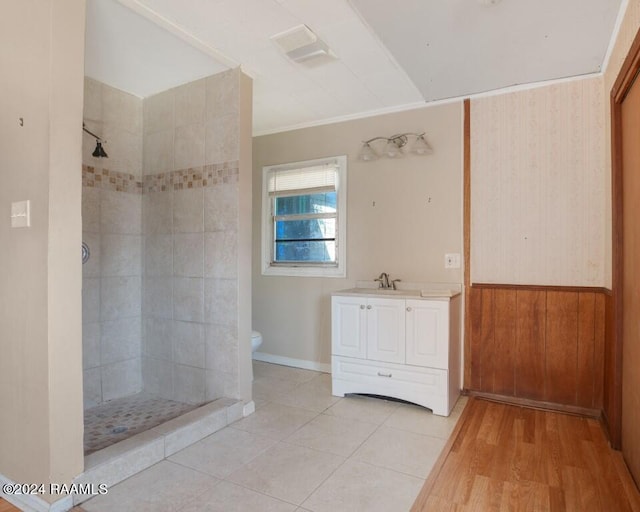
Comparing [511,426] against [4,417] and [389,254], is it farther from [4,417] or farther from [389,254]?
[4,417]

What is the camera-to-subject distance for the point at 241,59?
2.57 meters

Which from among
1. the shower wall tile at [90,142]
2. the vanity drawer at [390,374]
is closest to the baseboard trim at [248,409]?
the vanity drawer at [390,374]

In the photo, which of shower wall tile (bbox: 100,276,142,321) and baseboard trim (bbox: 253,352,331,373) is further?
baseboard trim (bbox: 253,352,331,373)

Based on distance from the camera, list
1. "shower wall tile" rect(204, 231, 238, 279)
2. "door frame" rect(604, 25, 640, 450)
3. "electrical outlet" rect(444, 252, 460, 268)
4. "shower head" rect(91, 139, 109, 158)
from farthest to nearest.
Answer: "electrical outlet" rect(444, 252, 460, 268) < "shower head" rect(91, 139, 109, 158) < "shower wall tile" rect(204, 231, 238, 279) < "door frame" rect(604, 25, 640, 450)

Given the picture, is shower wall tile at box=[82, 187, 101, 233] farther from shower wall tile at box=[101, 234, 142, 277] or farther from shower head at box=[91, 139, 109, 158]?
shower head at box=[91, 139, 109, 158]

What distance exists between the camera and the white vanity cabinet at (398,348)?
2.69 metres

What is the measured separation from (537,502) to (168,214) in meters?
2.83

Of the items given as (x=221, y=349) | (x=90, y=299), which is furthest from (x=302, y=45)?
(x=90, y=299)

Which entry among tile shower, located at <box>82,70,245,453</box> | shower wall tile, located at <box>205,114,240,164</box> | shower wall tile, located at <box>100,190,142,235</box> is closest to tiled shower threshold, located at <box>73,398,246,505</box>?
tile shower, located at <box>82,70,245,453</box>

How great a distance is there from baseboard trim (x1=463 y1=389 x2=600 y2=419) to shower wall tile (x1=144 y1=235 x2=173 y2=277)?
99.3 inches

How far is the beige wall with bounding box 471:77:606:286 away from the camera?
267cm

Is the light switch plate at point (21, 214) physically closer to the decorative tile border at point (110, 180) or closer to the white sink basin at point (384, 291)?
the decorative tile border at point (110, 180)

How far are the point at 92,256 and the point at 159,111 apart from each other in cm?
121

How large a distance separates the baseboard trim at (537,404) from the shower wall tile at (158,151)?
2940 mm
